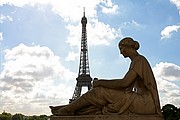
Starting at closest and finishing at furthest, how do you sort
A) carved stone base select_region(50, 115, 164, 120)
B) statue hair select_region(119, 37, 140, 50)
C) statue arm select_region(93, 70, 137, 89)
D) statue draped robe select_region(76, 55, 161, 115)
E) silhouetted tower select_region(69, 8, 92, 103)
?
carved stone base select_region(50, 115, 164, 120) → statue draped robe select_region(76, 55, 161, 115) → statue arm select_region(93, 70, 137, 89) → statue hair select_region(119, 37, 140, 50) → silhouetted tower select_region(69, 8, 92, 103)

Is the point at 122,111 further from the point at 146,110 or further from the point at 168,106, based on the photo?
the point at 168,106

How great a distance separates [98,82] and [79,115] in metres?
0.86

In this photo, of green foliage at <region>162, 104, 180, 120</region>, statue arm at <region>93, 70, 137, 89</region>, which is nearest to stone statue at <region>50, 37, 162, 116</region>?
statue arm at <region>93, 70, 137, 89</region>

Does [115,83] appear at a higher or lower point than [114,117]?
higher

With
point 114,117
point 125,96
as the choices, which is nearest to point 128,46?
point 125,96

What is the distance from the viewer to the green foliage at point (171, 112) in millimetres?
33812

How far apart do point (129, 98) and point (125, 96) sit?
0.32 feet

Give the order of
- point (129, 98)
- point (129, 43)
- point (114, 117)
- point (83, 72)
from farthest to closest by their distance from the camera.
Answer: point (83, 72) < point (129, 43) < point (129, 98) < point (114, 117)

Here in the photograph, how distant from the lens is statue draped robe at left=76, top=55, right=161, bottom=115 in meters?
7.60

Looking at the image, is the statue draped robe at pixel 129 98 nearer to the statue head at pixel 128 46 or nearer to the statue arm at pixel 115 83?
the statue arm at pixel 115 83

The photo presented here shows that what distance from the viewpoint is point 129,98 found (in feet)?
25.0

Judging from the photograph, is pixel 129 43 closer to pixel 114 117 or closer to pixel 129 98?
pixel 129 98

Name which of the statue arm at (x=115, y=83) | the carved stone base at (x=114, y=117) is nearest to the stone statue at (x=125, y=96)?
the statue arm at (x=115, y=83)

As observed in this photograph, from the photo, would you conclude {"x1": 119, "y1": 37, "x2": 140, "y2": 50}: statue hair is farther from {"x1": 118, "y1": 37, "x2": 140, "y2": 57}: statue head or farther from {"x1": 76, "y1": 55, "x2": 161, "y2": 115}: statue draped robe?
{"x1": 76, "y1": 55, "x2": 161, "y2": 115}: statue draped robe
